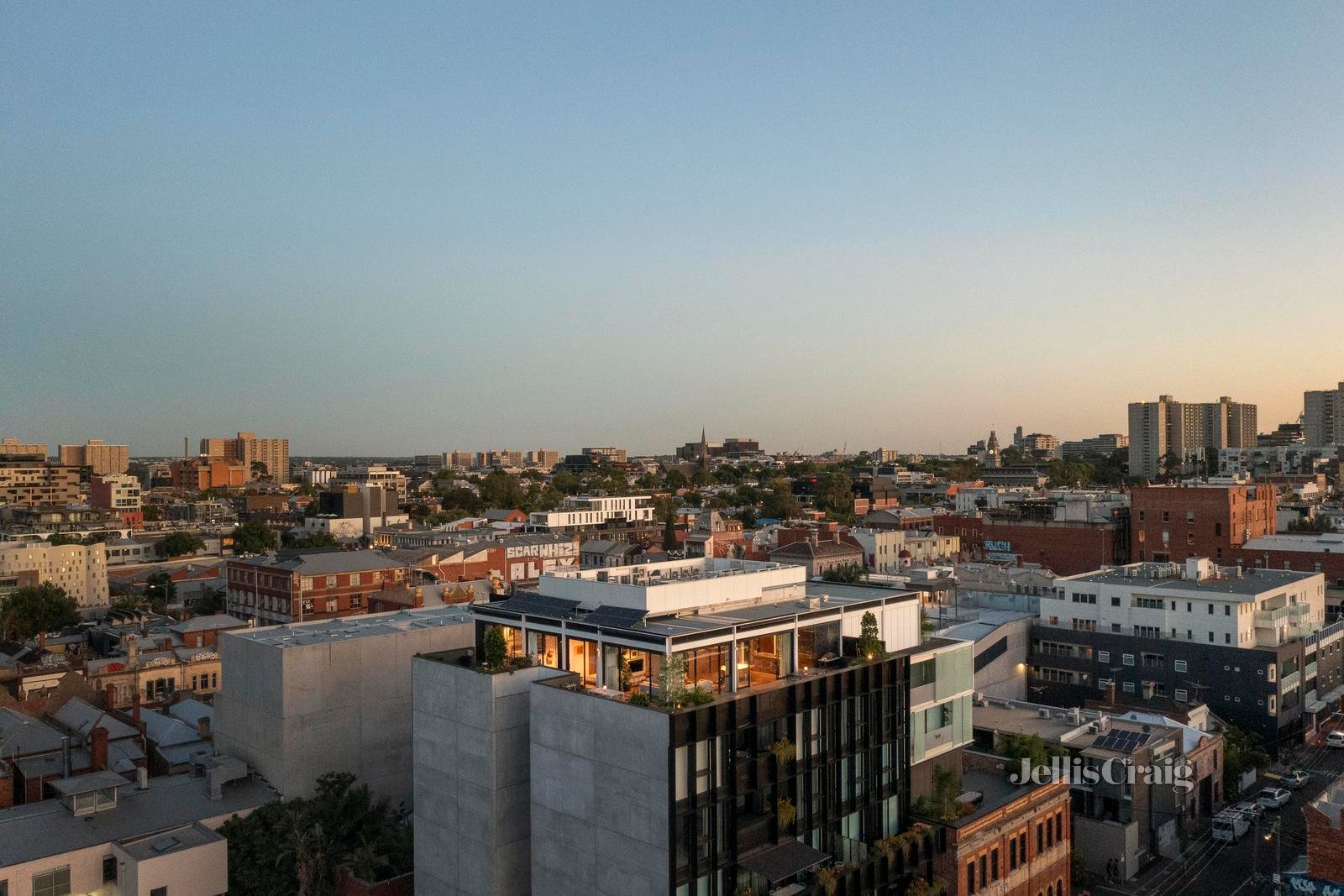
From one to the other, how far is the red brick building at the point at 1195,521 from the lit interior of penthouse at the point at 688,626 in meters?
69.9

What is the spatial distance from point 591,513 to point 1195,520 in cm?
8843

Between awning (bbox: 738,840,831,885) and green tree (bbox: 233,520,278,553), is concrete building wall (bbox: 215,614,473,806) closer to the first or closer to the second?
awning (bbox: 738,840,831,885)

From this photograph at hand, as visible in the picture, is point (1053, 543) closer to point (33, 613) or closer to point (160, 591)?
point (160, 591)

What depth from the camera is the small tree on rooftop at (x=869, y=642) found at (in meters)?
30.7

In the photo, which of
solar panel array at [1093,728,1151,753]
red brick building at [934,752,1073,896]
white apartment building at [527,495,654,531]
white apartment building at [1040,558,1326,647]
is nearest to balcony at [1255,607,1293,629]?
white apartment building at [1040,558,1326,647]

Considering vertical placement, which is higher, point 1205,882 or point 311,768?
point 311,768

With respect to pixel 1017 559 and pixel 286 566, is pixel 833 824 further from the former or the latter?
pixel 1017 559

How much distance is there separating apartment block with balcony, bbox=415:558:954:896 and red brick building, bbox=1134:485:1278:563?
72.5 meters

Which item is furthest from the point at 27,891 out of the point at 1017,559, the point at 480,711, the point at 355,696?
the point at 1017,559

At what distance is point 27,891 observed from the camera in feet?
94.9

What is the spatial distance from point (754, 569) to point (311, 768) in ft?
60.5

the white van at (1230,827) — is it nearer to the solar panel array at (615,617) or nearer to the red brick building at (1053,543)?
the solar panel array at (615,617)

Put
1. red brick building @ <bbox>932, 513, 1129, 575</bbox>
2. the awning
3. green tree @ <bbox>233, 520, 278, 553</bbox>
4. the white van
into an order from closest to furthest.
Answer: the awning, the white van, red brick building @ <bbox>932, 513, 1129, 575</bbox>, green tree @ <bbox>233, 520, 278, 553</bbox>

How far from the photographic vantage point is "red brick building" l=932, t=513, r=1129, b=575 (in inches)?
3770
